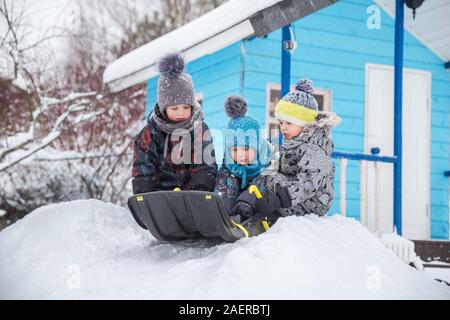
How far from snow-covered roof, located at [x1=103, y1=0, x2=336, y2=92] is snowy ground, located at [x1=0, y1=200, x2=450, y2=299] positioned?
56.0 inches

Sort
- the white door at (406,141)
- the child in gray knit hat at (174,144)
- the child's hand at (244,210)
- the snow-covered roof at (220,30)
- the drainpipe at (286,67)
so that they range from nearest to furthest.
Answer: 1. the child's hand at (244,210)
2. the child in gray knit hat at (174,144)
3. the snow-covered roof at (220,30)
4. the drainpipe at (286,67)
5. the white door at (406,141)

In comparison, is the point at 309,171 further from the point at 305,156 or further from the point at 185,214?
the point at 185,214

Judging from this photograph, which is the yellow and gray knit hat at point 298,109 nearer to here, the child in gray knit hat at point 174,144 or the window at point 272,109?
the child in gray knit hat at point 174,144

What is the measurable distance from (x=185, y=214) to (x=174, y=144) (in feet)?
2.30

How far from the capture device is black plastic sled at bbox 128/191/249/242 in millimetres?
2877

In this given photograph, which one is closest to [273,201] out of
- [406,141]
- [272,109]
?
[272,109]

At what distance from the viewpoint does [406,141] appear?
24.6 ft

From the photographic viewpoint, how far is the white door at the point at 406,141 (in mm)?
7227

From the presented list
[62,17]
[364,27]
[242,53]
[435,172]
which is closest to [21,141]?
[62,17]

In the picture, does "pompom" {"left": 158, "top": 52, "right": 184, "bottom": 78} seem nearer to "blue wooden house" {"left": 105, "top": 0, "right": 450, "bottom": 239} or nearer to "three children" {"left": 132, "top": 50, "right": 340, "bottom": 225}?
"three children" {"left": 132, "top": 50, "right": 340, "bottom": 225}

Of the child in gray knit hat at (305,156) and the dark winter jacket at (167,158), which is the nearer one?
the child in gray knit hat at (305,156)

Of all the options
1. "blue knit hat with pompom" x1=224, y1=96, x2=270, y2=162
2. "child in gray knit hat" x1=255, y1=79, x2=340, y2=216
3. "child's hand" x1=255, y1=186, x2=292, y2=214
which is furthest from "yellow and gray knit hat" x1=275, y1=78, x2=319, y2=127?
"child's hand" x1=255, y1=186, x2=292, y2=214

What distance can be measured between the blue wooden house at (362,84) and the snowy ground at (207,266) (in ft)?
11.3

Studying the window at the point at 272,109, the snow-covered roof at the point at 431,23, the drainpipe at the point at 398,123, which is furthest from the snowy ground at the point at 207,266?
the snow-covered roof at the point at 431,23
